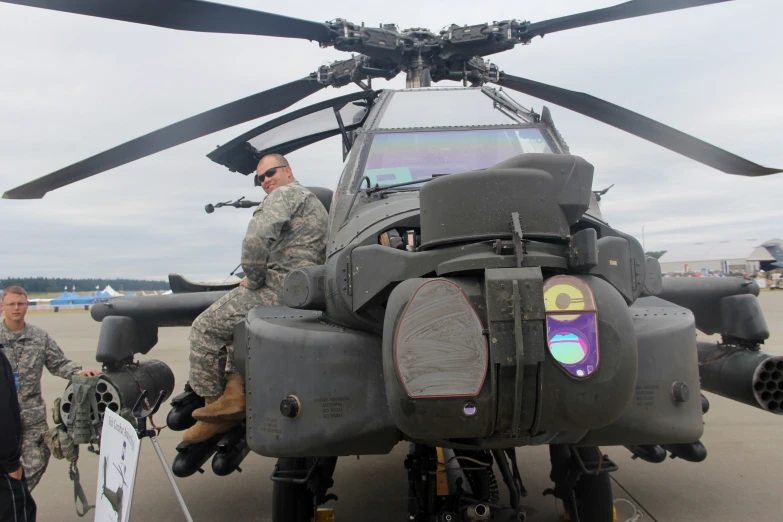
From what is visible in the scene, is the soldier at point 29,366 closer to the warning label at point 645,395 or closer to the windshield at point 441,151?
the windshield at point 441,151

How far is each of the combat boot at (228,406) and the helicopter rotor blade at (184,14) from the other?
2.00 m

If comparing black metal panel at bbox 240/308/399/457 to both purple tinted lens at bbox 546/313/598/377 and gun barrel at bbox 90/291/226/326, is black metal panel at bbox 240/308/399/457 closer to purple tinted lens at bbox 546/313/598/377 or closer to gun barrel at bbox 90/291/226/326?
purple tinted lens at bbox 546/313/598/377

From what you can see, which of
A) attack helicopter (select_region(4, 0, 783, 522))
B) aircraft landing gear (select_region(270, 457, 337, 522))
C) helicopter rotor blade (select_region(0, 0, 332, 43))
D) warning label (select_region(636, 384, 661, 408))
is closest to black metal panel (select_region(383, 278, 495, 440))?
attack helicopter (select_region(4, 0, 783, 522))

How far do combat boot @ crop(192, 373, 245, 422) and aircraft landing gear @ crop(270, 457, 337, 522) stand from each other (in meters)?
0.34

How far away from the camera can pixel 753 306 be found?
3633 mm

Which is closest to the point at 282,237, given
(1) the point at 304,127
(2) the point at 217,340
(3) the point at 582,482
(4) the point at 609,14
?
(2) the point at 217,340

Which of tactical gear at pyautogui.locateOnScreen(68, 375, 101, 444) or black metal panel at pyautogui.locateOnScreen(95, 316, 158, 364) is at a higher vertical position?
black metal panel at pyautogui.locateOnScreen(95, 316, 158, 364)

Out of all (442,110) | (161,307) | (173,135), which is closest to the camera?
(442,110)

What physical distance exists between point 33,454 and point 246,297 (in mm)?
2039

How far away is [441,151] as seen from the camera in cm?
371

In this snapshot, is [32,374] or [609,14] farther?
[32,374]

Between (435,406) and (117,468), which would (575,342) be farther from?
(117,468)

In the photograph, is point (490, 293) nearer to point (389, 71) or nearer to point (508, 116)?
point (508, 116)

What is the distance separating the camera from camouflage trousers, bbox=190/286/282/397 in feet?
11.4
